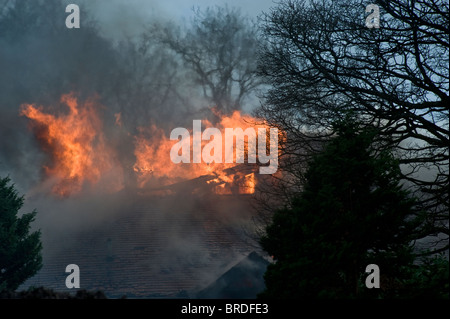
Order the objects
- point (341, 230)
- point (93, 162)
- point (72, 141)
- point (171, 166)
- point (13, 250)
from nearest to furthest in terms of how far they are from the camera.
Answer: point (341, 230)
point (13, 250)
point (72, 141)
point (93, 162)
point (171, 166)

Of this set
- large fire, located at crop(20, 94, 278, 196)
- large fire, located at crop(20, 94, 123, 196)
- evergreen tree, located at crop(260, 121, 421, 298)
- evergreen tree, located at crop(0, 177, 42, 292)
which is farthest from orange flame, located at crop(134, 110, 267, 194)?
evergreen tree, located at crop(260, 121, 421, 298)

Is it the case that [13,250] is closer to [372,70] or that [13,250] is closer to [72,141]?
[372,70]

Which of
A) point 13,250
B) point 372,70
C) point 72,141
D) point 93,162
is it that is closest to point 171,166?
point 93,162

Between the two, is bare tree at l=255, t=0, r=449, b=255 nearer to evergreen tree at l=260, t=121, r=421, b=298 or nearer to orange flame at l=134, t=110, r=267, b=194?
evergreen tree at l=260, t=121, r=421, b=298

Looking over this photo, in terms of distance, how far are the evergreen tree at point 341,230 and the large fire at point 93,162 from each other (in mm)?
19250

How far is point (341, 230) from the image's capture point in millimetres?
7777

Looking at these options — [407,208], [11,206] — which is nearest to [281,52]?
[407,208]

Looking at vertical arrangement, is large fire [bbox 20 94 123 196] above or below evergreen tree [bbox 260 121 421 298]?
above

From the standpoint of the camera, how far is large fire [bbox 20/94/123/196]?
30203mm

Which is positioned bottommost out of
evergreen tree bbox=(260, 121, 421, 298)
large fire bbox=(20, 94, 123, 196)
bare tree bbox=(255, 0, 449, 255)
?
evergreen tree bbox=(260, 121, 421, 298)

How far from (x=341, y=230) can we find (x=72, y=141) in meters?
25.9

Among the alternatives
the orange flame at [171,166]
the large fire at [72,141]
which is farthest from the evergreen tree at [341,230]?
the large fire at [72,141]

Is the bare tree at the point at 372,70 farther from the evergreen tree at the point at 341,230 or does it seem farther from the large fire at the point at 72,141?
the large fire at the point at 72,141
